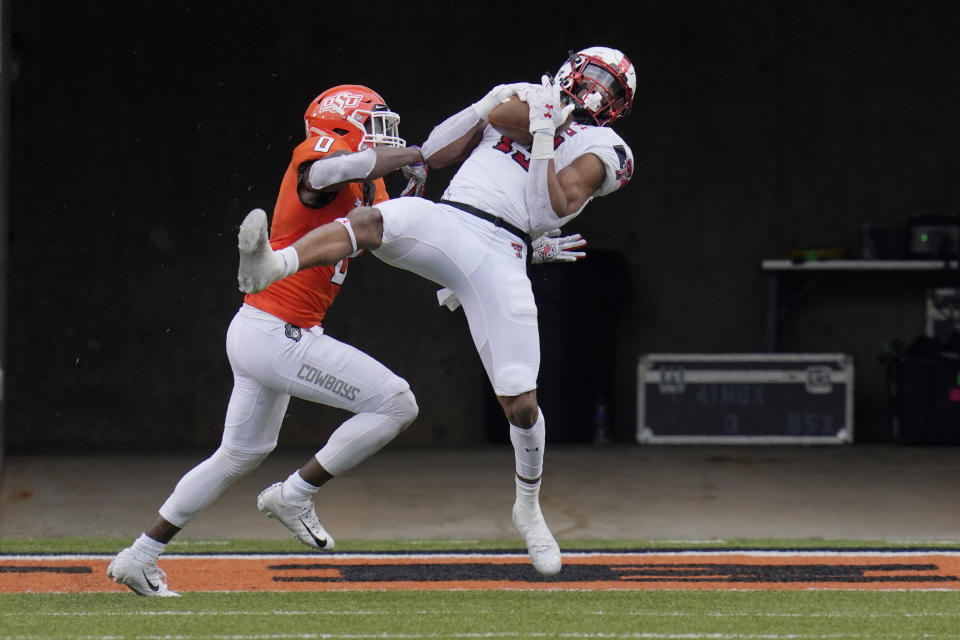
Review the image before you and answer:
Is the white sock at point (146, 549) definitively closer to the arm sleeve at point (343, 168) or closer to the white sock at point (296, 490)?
the white sock at point (296, 490)

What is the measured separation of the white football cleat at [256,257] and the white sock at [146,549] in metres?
0.98

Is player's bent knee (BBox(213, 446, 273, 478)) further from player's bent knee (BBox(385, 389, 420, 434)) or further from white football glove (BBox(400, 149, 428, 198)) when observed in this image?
white football glove (BBox(400, 149, 428, 198))

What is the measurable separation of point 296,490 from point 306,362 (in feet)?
1.65

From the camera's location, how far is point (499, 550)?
21.5ft

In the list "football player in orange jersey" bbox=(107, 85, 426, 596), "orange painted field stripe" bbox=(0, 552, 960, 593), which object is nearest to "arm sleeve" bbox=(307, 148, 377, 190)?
"football player in orange jersey" bbox=(107, 85, 426, 596)

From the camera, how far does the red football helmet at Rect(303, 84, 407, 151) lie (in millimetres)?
5230

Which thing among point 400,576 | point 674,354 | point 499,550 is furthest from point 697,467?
point 400,576

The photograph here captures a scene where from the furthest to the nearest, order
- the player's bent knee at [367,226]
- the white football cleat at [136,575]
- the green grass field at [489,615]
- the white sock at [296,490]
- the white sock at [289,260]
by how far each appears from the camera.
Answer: the white sock at [296,490], the white football cleat at [136,575], the player's bent knee at [367,226], the white sock at [289,260], the green grass field at [489,615]

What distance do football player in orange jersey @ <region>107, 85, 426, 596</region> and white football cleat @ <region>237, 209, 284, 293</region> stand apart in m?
0.47

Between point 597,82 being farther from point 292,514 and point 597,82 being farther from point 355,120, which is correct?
point 292,514

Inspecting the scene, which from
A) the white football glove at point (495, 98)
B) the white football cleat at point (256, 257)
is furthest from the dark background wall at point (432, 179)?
the white football cleat at point (256, 257)

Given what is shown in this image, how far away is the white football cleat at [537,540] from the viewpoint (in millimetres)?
5262

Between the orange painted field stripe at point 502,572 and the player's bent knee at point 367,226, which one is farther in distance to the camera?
the orange painted field stripe at point 502,572

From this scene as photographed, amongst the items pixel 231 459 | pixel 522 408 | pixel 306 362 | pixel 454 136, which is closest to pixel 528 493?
pixel 522 408
